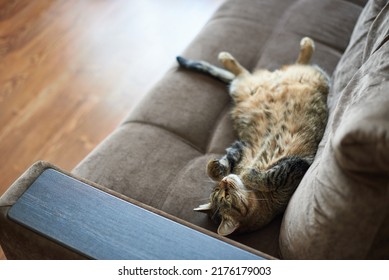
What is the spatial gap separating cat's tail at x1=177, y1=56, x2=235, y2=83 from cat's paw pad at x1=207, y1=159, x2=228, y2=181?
0.48 m

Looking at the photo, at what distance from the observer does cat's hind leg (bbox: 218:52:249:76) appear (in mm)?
1814

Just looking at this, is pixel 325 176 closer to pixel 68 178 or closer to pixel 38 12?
pixel 68 178

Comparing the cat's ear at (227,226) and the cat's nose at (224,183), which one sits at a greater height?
the cat's nose at (224,183)

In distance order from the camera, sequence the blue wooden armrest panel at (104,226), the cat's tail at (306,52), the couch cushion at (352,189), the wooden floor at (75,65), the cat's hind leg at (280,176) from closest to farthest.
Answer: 1. the couch cushion at (352,189)
2. the blue wooden armrest panel at (104,226)
3. the cat's hind leg at (280,176)
4. the cat's tail at (306,52)
5. the wooden floor at (75,65)

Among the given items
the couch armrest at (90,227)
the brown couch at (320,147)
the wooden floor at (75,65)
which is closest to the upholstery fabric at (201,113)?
the brown couch at (320,147)

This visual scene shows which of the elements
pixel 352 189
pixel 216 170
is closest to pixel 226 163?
pixel 216 170

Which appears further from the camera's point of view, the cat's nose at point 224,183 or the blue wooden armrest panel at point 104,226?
the cat's nose at point 224,183

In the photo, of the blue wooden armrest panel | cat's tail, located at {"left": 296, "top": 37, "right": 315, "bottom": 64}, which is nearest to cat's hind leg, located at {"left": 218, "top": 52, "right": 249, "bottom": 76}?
cat's tail, located at {"left": 296, "top": 37, "right": 315, "bottom": 64}

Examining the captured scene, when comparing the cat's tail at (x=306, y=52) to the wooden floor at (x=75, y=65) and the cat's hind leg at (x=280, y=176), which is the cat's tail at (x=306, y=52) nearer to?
the cat's hind leg at (x=280, y=176)

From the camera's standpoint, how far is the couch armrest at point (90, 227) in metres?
1.04

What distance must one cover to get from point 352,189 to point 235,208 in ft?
1.59

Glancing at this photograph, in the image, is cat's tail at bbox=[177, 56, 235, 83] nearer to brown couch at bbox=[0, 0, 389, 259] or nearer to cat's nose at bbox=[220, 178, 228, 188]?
brown couch at bbox=[0, 0, 389, 259]

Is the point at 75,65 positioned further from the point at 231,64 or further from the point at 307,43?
the point at 307,43

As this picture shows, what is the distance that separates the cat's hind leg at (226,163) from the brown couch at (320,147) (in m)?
0.05
